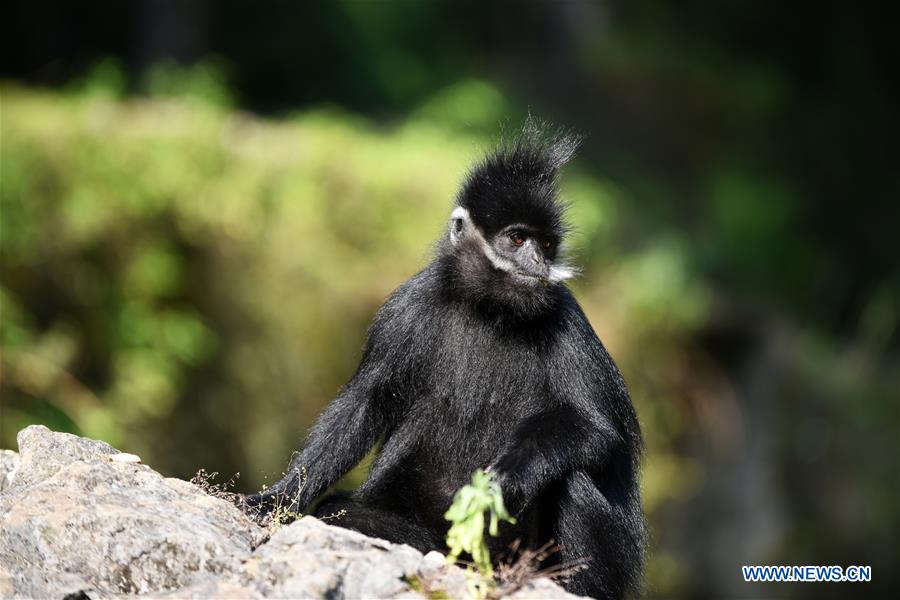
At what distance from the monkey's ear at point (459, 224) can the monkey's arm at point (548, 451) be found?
115 cm

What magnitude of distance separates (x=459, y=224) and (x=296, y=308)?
4.91m

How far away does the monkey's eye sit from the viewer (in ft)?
19.7

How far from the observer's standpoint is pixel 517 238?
19.7ft

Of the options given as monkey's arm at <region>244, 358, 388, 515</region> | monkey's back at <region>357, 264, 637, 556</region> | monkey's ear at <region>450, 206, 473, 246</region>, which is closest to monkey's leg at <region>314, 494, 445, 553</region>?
monkey's back at <region>357, 264, 637, 556</region>

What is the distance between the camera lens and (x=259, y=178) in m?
11.0

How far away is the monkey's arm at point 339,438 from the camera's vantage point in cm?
574

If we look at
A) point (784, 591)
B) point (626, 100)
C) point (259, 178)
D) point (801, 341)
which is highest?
point (626, 100)

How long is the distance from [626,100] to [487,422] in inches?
597

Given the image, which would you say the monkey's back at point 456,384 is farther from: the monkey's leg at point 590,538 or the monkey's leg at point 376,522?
the monkey's leg at point 590,538

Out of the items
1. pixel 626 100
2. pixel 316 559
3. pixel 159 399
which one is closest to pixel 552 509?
pixel 316 559

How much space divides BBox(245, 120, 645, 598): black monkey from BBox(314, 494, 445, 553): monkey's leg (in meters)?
0.02

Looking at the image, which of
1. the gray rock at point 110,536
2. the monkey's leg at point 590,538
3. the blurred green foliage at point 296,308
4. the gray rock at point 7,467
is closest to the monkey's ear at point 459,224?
the blurred green foliage at point 296,308

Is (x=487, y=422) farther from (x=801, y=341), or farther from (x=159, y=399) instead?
(x=801, y=341)

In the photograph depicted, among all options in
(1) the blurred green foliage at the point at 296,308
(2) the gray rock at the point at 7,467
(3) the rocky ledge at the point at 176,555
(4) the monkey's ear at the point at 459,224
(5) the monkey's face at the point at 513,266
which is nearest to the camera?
(3) the rocky ledge at the point at 176,555
